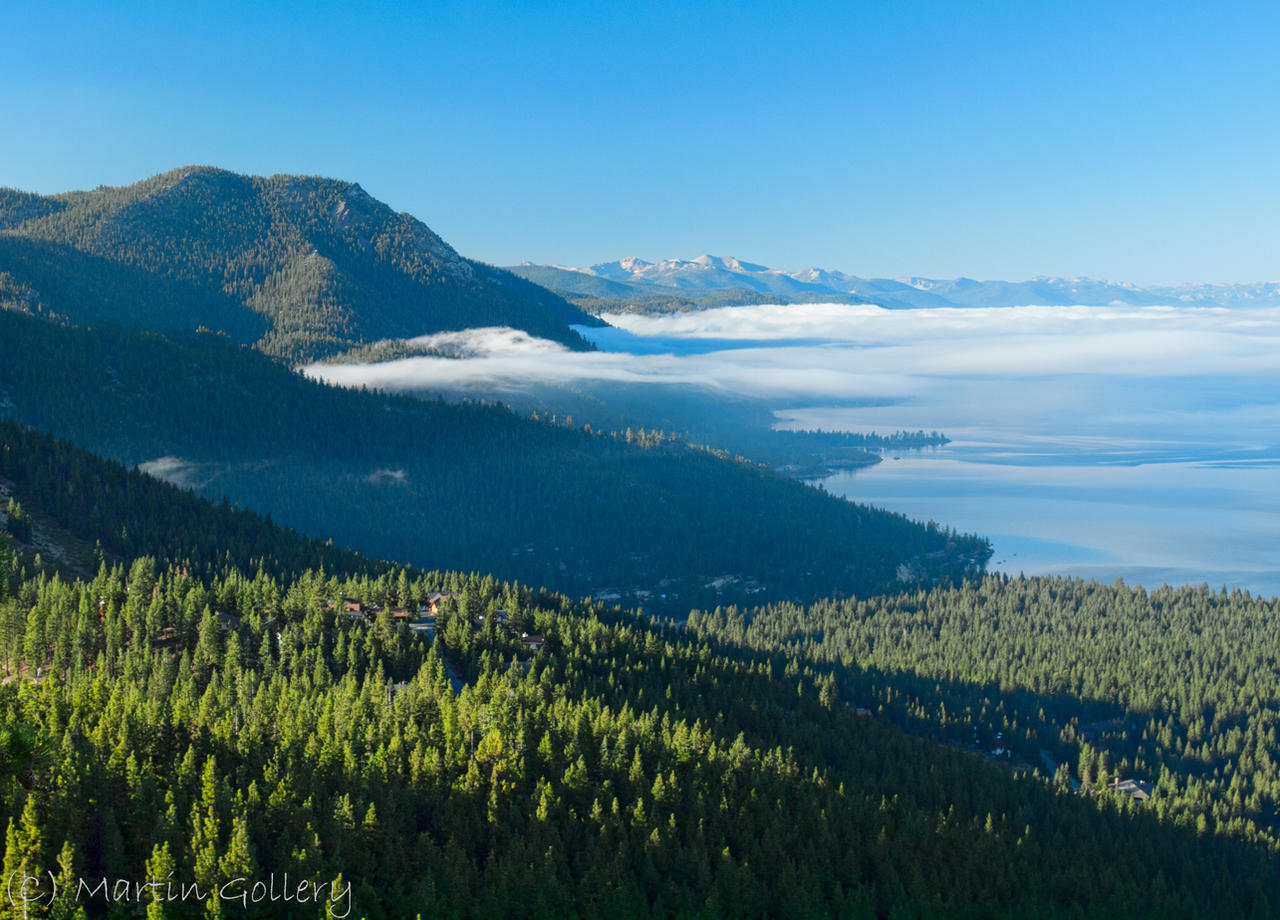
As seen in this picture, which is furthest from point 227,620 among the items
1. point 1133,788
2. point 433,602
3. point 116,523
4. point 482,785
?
point 1133,788

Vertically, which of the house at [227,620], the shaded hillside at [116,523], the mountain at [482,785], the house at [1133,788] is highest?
the shaded hillside at [116,523]

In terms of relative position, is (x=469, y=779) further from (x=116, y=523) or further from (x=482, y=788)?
(x=116, y=523)

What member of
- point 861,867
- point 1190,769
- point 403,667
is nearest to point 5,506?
point 403,667

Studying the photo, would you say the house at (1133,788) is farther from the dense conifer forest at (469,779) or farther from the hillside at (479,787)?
the hillside at (479,787)

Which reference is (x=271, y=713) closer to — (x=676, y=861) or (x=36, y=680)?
(x=36, y=680)

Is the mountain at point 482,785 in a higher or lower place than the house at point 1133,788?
higher

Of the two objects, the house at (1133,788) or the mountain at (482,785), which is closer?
the mountain at (482,785)

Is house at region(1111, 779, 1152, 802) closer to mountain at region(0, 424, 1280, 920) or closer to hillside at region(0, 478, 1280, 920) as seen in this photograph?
mountain at region(0, 424, 1280, 920)

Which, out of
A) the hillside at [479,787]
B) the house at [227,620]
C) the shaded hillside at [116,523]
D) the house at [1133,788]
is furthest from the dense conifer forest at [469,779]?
the shaded hillside at [116,523]

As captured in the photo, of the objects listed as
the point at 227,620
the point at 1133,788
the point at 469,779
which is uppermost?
→ the point at 227,620

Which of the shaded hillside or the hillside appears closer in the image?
the hillside

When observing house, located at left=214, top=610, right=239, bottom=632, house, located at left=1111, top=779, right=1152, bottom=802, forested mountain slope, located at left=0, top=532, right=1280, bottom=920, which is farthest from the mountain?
house, located at left=1111, top=779, right=1152, bottom=802
